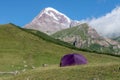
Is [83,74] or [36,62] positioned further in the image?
[36,62]

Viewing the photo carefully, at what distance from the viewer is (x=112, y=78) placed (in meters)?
33.1

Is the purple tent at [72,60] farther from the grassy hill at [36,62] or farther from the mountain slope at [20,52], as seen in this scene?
the mountain slope at [20,52]

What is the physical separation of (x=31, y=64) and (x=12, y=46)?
99.3 ft

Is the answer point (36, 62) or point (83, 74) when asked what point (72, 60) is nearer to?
point (83, 74)

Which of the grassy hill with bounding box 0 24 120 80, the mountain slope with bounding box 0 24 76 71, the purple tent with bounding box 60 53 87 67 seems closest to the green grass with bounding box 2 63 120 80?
the grassy hill with bounding box 0 24 120 80

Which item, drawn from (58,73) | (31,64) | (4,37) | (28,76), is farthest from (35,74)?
(4,37)

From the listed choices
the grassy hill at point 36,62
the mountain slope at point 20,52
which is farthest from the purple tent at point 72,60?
the mountain slope at point 20,52

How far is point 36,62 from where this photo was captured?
9738cm

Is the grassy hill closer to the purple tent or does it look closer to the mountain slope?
the mountain slope

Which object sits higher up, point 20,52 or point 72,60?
point 20,52

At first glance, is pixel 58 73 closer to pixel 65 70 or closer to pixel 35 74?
pixel 65 70

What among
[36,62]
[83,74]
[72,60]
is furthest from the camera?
[36,62]

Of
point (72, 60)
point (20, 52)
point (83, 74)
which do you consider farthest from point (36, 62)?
point (83, 74)

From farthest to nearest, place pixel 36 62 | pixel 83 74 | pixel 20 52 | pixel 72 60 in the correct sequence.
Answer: pixel 20 52, pixel 36 62, pixel 72 60, pixel 83 74
